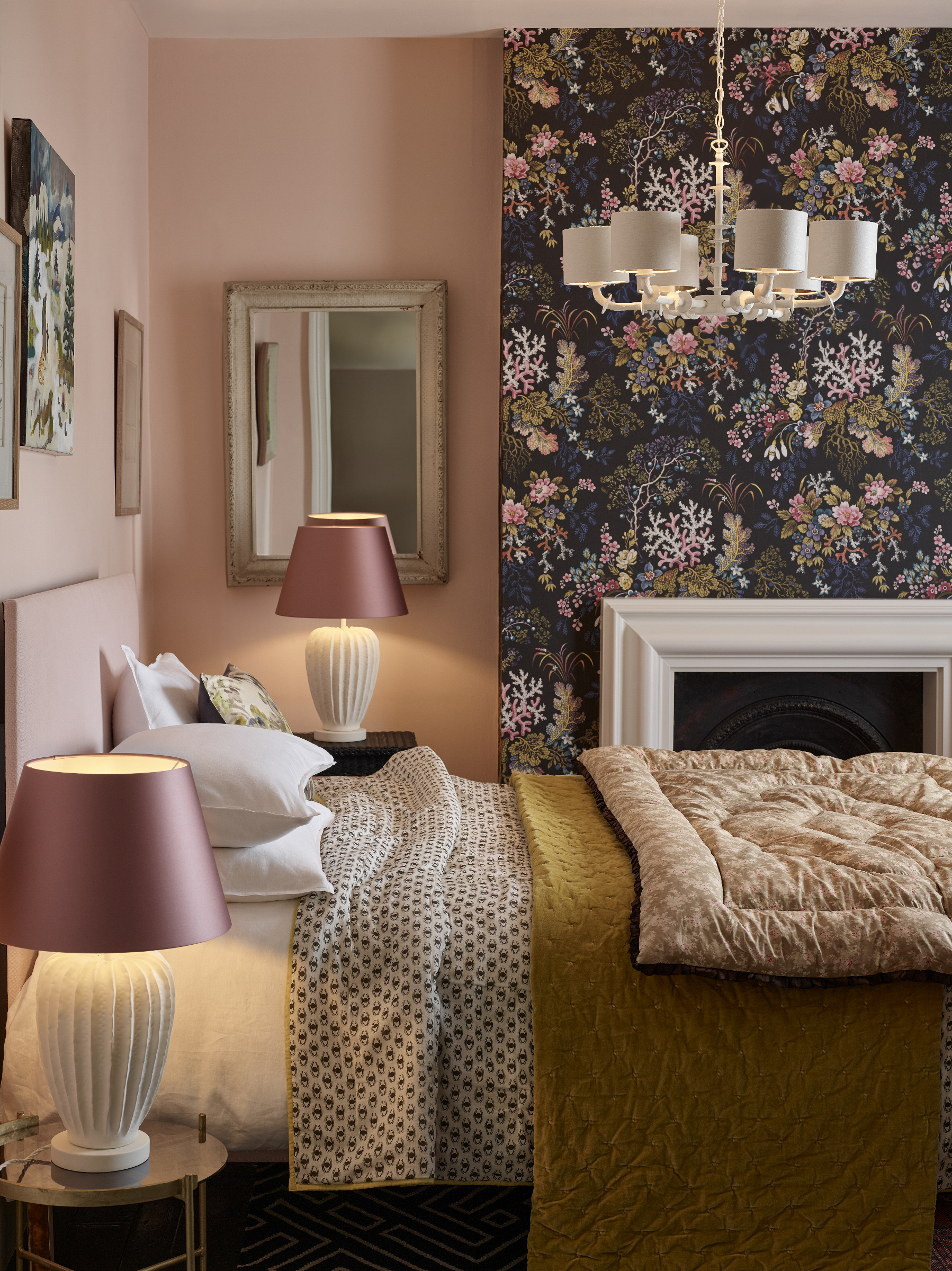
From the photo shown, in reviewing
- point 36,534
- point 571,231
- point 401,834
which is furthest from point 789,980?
point 36,534

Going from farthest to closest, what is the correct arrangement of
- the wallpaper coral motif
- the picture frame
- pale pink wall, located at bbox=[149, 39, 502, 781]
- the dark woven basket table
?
1. pale pink wall, located at bbox=[149, 39, 502, 781]
2. the wallpaper coral motif
3. the dark woven basket table
4. the picture frame

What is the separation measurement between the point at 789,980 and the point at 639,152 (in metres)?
3.05

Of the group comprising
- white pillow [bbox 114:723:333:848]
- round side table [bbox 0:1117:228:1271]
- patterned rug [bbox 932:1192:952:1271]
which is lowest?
patterned rug [bbox 932:1192:952:1271]

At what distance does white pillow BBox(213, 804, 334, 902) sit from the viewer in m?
2.23

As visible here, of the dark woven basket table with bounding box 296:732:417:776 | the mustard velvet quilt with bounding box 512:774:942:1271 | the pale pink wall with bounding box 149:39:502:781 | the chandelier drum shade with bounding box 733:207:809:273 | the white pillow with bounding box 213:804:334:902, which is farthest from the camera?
the pale pink wall with bounding box 149:39:502:781

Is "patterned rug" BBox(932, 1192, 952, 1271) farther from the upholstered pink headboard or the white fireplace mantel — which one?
the white fireplace mantel

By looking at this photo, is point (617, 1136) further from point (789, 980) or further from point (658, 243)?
point (658, 243)

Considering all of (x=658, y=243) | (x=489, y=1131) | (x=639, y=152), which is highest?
(x=639, y=152)

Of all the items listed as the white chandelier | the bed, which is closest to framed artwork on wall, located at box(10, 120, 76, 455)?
the bed

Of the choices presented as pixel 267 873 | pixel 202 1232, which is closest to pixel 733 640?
pixel 267 873

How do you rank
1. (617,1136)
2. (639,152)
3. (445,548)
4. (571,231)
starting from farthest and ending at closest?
(445,548), (639,152), (571,231), (617,1136)

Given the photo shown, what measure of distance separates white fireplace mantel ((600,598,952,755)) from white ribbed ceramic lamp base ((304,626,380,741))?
2.69 ft

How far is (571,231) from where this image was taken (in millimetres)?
2596

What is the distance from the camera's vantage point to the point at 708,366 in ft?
13.6
